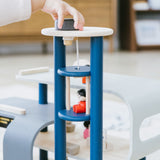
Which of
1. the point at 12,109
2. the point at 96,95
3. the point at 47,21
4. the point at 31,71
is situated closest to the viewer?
the point at 96,95

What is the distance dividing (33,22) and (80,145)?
102 inches

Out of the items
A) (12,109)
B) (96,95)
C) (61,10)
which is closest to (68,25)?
(61,10)

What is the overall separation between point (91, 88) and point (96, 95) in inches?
0.7

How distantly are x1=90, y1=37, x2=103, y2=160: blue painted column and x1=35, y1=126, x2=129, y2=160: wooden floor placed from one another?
10cm

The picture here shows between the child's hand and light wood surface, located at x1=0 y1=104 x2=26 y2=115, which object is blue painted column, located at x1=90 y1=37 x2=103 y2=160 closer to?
the child's hand

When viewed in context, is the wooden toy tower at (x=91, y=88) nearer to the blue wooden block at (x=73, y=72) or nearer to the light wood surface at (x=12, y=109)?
the blue wooden block at (x=73, y=72)

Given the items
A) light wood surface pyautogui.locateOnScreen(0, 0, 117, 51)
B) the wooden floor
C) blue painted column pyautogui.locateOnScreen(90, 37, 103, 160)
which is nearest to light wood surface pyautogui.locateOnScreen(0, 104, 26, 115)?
the wooden floor

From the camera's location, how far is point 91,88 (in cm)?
77

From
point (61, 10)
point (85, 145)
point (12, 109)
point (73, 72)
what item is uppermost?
point (61, 10)

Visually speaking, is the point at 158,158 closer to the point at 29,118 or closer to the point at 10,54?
the point at 29,118

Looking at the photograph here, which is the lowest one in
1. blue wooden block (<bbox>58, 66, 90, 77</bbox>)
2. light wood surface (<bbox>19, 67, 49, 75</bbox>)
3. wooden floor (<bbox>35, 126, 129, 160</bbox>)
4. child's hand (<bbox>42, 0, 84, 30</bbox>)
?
wooden floor (<bbox>35, 126, 129, 160</bbox>)

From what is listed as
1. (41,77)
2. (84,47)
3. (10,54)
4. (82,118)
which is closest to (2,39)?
(10,54)

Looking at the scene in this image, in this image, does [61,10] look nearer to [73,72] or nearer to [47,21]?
[73,72]

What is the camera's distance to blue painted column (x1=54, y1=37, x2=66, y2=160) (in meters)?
0.81
